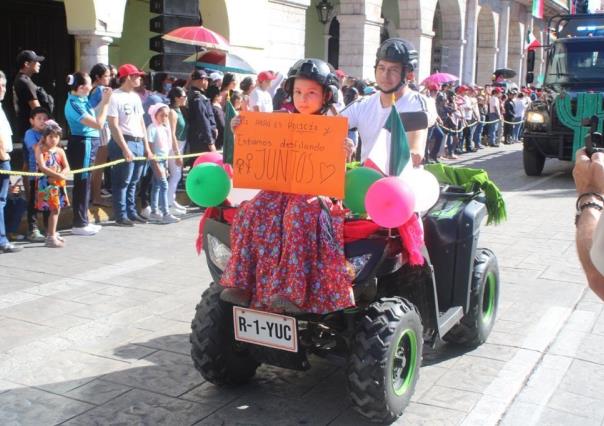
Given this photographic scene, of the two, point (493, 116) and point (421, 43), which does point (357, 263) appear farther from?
point (421, 43)

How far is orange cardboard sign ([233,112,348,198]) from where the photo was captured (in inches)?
141

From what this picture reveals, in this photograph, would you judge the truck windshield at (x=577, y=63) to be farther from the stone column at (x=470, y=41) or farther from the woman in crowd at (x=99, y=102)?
the stone column at (x=470, y=41)

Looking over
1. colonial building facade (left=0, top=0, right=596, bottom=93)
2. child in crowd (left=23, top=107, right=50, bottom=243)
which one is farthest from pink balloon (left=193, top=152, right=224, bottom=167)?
colonial building facade (left=0, top=0, right=596, bottom=93)

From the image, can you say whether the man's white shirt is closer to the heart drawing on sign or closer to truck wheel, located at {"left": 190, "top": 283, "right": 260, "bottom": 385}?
the heart drawing on sign

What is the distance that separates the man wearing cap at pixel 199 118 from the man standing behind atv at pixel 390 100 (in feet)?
19.3

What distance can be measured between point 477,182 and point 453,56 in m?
24.3

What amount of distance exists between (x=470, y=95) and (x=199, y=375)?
16698 millimetres

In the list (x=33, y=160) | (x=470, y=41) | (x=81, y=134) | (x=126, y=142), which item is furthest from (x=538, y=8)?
(x=33, y=160)

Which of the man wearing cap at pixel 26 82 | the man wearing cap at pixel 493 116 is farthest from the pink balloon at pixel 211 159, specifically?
the man wearing cap at pixel 493 116

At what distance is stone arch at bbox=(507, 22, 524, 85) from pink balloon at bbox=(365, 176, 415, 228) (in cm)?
3635

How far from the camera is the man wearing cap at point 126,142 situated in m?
8.60

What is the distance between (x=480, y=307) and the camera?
470 cm

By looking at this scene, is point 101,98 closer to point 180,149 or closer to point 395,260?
point 180,149

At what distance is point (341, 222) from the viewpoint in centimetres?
358
